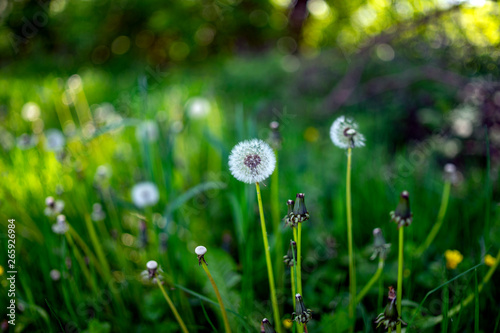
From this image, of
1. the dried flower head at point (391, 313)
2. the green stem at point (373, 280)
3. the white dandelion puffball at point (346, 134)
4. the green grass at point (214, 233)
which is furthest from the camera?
the green grass at point (214, 233)

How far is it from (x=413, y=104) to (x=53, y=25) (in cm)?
638

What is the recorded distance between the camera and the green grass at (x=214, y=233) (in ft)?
3.76

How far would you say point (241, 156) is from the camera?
0.79 meters

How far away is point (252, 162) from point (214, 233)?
3.10 ft

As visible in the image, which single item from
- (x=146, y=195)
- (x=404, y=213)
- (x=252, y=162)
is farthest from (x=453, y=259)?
(x=146, y=195)

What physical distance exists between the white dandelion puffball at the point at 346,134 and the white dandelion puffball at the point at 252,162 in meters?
0.19

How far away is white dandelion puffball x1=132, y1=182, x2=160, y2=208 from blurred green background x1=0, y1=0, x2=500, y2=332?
35 mm

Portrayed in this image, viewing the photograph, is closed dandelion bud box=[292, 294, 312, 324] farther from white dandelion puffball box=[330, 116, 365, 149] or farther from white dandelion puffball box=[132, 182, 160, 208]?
white dandelion puffball box=[132, 182, 160, 208]

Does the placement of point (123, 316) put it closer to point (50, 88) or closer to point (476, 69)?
point (476, 69)

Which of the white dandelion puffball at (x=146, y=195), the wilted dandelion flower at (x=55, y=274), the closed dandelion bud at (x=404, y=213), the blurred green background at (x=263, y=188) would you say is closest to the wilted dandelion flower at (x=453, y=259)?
the blurred green background at (x=263, y=188)

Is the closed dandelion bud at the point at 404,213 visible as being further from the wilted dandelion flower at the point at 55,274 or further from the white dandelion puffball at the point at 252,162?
the wilted dandelion flower at the point at 55,274

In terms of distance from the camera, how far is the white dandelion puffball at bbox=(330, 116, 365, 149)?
83 cm

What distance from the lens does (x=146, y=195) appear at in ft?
4.86

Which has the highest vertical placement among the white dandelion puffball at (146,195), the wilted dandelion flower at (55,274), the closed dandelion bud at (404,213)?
the closed dandelion bud at (404,213)
